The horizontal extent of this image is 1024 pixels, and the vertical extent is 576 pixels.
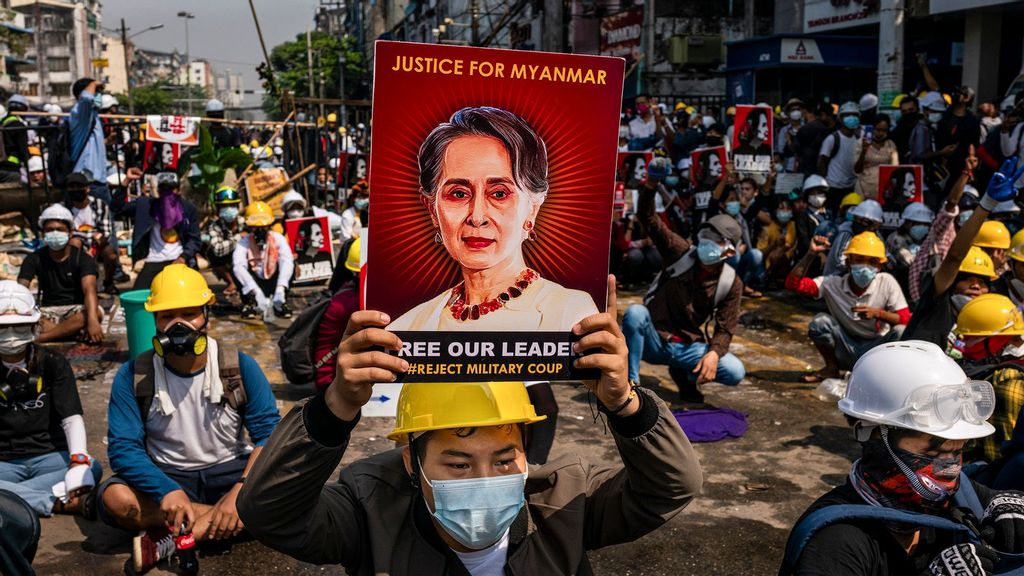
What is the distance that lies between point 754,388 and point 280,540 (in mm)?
6722

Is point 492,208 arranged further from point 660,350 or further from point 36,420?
point 660,350

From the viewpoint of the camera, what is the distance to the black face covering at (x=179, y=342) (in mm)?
4895

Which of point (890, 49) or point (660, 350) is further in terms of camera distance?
point (890, 49)

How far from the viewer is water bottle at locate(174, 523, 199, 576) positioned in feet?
15.3

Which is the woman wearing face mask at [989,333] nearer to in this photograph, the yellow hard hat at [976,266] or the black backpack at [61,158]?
the yellow hard hat at [976,266]

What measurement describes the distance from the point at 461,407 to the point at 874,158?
37.7ft

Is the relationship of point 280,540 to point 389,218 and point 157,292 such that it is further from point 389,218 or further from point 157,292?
point 157,292

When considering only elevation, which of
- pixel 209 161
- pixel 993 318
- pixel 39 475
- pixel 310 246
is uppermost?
pixel 209 161

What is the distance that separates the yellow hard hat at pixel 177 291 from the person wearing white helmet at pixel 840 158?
10.0 m

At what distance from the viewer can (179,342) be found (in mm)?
4895

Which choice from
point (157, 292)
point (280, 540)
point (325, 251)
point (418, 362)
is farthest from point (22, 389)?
point (325, 251)

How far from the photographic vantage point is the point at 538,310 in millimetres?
2314

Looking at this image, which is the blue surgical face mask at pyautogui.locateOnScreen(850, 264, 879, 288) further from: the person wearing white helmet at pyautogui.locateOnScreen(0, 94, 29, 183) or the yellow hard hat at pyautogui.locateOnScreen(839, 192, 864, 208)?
the person wearing white helmet at pyautogui.locateOnScreen(0, 94, 29, 183)

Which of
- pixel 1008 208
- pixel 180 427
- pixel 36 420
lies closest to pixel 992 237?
pixel 1008 208
